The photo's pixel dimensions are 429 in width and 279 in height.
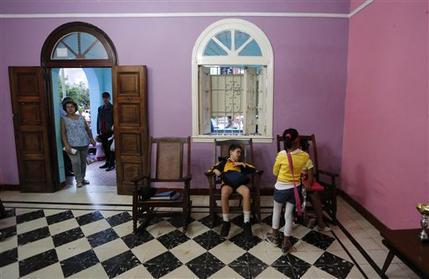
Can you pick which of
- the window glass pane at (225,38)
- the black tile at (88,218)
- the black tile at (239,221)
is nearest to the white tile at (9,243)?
the black tile at (88,218)

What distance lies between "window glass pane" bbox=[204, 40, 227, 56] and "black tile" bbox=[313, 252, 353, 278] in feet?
9.29

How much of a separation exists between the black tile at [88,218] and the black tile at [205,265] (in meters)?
1.52

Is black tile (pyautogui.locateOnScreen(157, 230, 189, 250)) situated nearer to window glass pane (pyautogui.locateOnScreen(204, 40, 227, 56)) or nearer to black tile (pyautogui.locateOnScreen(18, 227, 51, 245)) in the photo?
black tile (pyautogui.locateOnScreen(18, 227, 51, 245))

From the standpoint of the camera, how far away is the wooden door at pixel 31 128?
3.85 metres

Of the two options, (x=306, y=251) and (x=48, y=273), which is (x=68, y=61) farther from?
(x=306, y=251)

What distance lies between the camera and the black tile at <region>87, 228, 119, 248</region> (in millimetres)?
2733

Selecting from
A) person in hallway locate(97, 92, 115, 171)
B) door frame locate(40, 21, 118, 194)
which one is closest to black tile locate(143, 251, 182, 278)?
door frame locate(40, 21, 118, 194)

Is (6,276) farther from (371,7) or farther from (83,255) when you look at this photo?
(371,7)

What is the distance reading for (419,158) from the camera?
Answer: 2400 millimetres

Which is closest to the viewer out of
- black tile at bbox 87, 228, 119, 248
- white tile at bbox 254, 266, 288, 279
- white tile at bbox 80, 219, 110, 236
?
white tile at bbox 254, 266, 288, 279

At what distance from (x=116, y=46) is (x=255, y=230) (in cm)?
317

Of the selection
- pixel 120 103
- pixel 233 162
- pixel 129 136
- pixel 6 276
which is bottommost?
pixel 6 276

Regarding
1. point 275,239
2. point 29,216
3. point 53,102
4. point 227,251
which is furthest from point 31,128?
point 275,239

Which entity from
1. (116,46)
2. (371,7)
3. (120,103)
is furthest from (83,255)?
(371,7)
